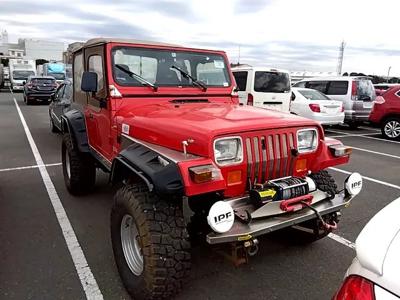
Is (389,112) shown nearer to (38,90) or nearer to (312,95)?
(312,95)

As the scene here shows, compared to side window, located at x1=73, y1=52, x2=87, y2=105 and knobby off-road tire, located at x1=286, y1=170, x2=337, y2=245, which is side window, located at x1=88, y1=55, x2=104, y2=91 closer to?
side window, located at x1=73, y1=52, x2=87, y2=105

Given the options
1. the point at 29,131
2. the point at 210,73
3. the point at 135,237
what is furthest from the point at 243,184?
the point at 29,131

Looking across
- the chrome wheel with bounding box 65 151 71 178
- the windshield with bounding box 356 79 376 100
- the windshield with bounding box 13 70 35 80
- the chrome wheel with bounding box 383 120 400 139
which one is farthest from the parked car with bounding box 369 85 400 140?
the windshield with bounding box 13 70 35 80

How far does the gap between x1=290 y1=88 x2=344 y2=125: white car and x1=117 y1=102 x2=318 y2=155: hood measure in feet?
27.0

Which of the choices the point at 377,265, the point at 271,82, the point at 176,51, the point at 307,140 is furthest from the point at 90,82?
the point at 271,82

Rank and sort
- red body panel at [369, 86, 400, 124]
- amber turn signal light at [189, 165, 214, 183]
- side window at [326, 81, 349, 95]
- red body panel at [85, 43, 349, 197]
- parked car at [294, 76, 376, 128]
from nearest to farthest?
amber turn signal light at [189, 165, 214, 183]
red body panel at [85, 43, 349, 197]
red body panel at [369, 86, 400, 124]
parked car at [294, 76, 376, 128]
side window at [326, 81, 349, 95]

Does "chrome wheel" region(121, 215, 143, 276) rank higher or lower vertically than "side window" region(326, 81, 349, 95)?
lower

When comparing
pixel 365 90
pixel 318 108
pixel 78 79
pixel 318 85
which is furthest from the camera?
pixel 318 85

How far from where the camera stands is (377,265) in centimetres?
133

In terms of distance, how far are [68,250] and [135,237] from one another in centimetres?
107

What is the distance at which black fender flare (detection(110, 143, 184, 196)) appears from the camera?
2469 mm

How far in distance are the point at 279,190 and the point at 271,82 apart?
27.5 feet

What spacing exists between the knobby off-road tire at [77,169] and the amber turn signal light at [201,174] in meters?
2.78

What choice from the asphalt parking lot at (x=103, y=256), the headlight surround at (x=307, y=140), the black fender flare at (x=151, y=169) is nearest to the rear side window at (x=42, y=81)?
the asphalt parking lot at (x=103, y=256)
